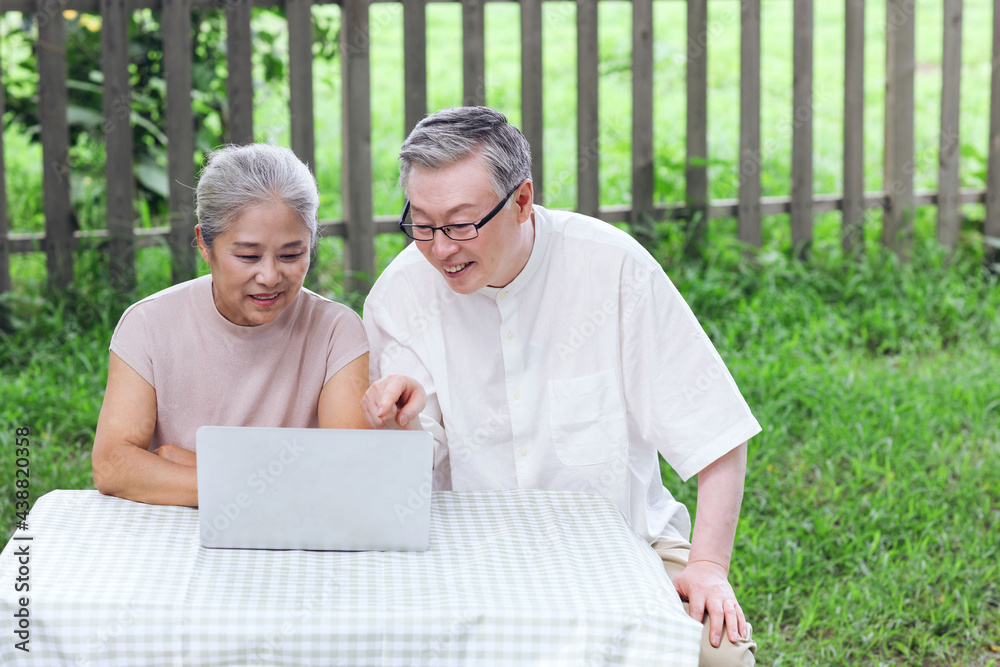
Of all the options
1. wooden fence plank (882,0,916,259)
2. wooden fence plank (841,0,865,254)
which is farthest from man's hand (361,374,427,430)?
wooden fence plank (882,0,916,259)

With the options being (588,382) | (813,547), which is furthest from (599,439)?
(813,547)

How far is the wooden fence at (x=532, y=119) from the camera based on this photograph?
4684mm

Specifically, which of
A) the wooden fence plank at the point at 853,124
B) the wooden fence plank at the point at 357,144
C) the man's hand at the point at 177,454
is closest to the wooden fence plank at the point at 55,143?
the wooden fence plank at the point at 357,144

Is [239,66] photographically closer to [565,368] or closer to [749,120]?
[749,120]

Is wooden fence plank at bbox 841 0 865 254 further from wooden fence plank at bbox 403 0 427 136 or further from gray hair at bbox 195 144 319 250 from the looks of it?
gray hair at bbox 195 144 319 250

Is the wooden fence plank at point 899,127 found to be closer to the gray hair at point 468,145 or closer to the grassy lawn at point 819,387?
the grassy lawn at point 819,387

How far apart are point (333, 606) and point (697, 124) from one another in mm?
4327

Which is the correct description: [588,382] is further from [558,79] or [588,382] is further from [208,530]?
[558,79]

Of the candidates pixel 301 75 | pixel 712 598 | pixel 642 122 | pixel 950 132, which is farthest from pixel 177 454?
pixel 950 132

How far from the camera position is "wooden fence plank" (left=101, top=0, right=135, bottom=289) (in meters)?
4.62

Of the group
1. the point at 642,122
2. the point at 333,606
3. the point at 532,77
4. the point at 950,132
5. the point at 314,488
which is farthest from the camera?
the point at 950,132

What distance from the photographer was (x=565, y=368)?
8.04ft

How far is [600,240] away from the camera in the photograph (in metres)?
2.47

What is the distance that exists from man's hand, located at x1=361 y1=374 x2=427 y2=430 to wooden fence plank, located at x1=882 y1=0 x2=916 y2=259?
4.49 meters
